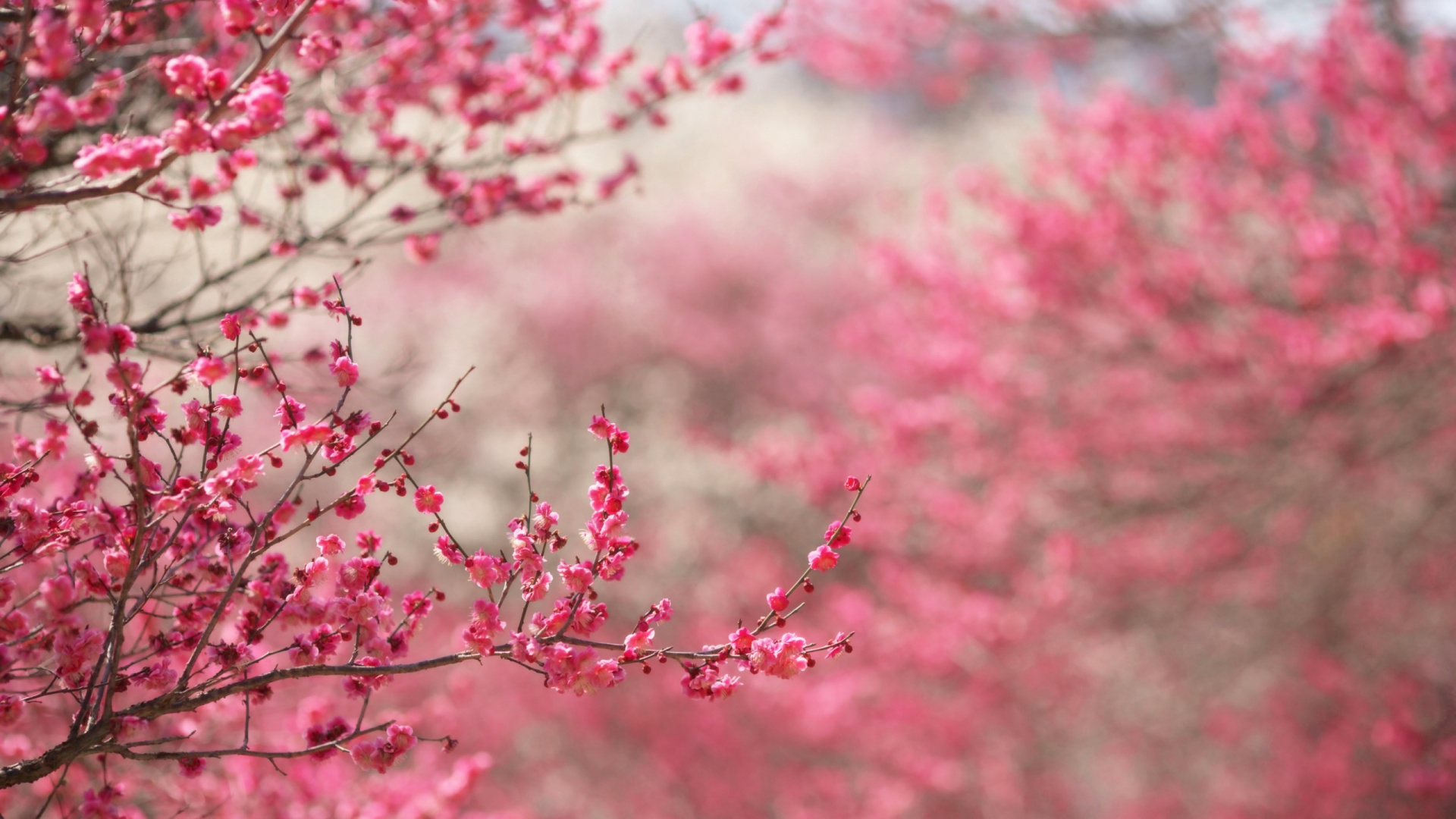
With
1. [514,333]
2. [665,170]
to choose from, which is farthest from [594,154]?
[514,333]

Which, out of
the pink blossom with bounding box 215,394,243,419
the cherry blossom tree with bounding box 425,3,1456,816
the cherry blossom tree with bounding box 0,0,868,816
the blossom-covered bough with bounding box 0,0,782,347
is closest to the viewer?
the cherry blossom tree with bounding box 0,0,868,816

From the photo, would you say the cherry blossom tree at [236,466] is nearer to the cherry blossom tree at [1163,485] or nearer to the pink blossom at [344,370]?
the pink blossom at [344,370]

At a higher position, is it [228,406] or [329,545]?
[228,406]

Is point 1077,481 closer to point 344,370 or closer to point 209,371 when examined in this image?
point 344,370

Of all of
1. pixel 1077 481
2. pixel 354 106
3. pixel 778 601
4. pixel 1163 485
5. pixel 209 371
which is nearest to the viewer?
pixel 209 371

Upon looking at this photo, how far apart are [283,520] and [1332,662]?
8.88m

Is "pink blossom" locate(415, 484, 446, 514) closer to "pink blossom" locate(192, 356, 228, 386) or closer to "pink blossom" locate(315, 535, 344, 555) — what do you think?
"pink blossom" locate(315, 535, 344, 555)

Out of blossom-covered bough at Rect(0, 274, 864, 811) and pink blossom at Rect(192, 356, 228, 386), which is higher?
pink blossom at Rect(192, 356, 228, 386)

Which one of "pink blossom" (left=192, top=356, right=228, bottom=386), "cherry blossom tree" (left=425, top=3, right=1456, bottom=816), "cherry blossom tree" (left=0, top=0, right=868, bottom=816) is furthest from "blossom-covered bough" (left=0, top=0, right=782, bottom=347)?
"cherry blossom tree" (left=425, top=3, right=1456, bottom=816)

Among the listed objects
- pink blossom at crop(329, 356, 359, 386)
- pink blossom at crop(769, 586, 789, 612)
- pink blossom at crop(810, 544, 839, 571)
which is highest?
pink blossom at crop(329, 356, 359, 386)

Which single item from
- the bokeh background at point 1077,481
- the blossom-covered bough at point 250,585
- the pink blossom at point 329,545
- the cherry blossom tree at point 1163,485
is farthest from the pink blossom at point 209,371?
the cherry blossom tree at point 1163,485

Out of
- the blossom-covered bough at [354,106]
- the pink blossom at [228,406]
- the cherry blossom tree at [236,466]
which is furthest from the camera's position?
the blossom-covered bough at [354,106]

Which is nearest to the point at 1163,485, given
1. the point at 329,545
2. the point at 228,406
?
the point at 329,545

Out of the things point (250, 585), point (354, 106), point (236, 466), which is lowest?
point (250, 585)
